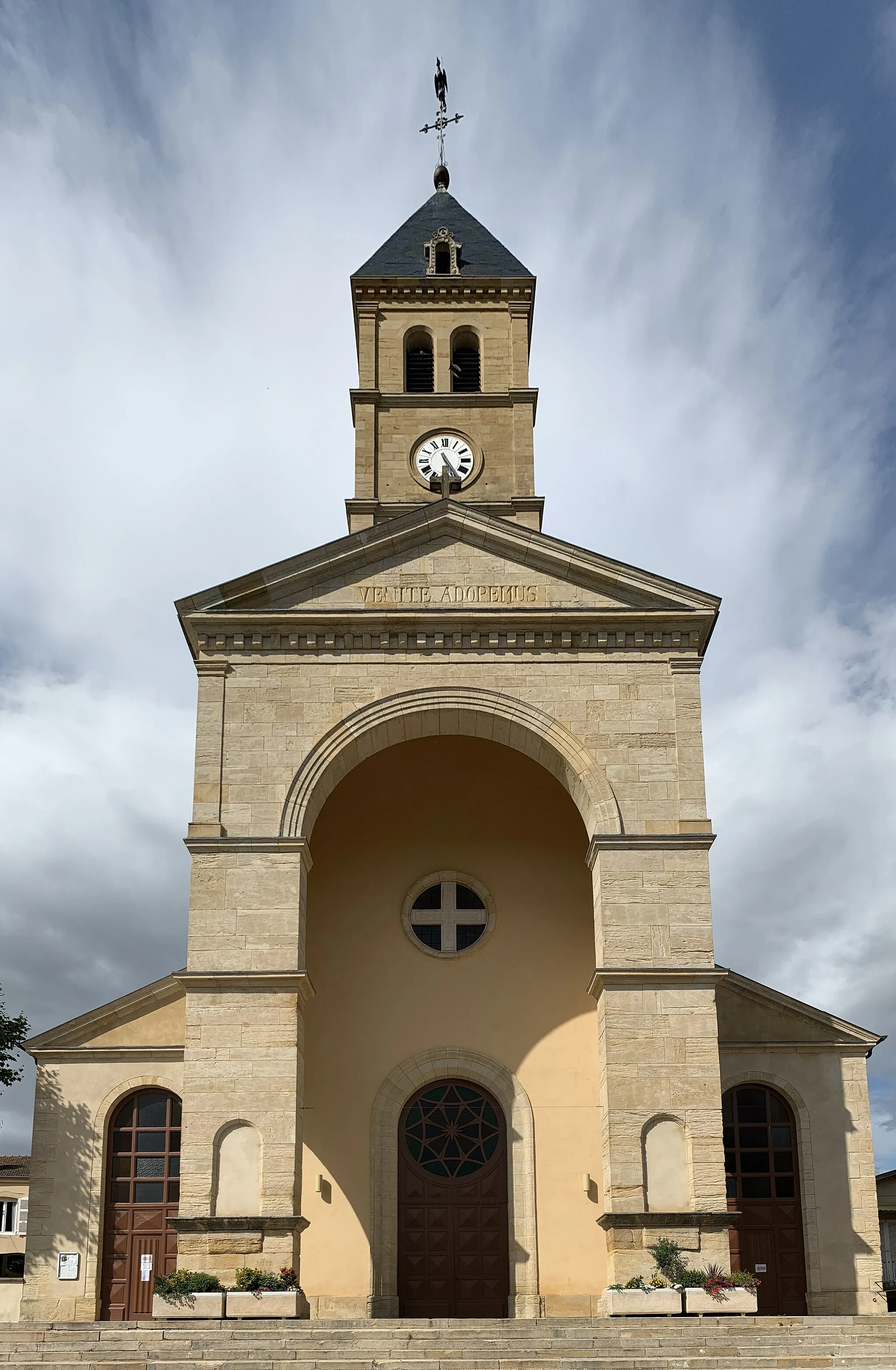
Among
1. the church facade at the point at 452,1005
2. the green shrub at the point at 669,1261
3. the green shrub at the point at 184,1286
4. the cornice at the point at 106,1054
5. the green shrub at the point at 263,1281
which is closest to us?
Result: the green shrub at the point at 184,1286

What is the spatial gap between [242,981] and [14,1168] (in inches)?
881

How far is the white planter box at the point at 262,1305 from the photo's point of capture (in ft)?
59.5

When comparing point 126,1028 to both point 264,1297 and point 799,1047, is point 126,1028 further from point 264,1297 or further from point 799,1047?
point 799,1047

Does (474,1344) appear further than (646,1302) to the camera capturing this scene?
No

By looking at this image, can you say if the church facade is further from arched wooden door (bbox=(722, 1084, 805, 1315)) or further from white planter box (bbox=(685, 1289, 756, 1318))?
white planter box (bbox=(685, 1289, 756, 1318))

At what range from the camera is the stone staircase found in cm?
1603

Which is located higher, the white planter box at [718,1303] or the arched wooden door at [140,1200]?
the arched wooden door at [140,1200]

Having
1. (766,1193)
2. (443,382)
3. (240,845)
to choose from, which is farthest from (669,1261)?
(443,382)

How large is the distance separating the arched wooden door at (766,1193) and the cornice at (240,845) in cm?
781

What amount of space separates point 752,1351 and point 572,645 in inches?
392

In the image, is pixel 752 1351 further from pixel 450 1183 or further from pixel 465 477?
pixel 465 477

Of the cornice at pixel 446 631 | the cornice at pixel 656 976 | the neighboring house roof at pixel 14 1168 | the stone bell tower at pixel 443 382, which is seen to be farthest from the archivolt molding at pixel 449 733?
the neighboring house roof at pixel 14 1168

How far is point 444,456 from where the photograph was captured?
1250 inches

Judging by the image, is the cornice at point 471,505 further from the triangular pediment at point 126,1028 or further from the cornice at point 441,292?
the triangular pediment at point 126,1028
